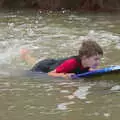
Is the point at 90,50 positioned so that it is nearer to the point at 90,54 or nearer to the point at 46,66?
the point at 90,54

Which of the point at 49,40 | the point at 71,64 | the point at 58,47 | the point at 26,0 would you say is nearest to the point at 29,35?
the point at 49,40

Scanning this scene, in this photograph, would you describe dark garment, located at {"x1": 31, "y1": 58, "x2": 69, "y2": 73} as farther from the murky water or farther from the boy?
the murky water

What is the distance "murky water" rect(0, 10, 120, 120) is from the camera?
5.05 meters

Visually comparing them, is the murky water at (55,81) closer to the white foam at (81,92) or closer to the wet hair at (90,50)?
the white foam at (81,92)

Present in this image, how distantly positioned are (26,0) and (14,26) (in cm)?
677

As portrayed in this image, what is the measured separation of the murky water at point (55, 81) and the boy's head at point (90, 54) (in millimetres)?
245

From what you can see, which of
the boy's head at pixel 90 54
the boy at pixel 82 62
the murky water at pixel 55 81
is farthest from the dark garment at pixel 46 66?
the boy's head at pixel 90 54

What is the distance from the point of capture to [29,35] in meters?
11.1

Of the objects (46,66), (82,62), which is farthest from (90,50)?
(46,66)

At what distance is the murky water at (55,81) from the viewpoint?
5.05m

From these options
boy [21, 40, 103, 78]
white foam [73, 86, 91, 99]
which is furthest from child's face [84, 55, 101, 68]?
white foam [73, 86, 91, 99]

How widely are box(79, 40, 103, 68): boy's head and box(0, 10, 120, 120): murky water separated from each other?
0.80 ft

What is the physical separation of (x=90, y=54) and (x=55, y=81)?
0.66m

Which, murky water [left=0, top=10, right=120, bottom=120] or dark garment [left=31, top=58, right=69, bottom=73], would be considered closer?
murky water [left=0, top=10, right=120, bottom=120]
